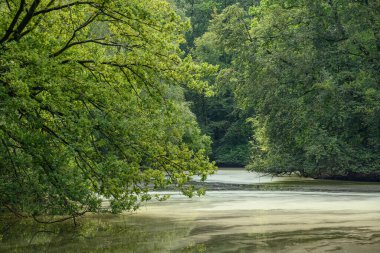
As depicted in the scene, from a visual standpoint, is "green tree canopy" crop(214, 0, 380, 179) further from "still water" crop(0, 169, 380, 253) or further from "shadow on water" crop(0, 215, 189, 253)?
"shadow on water" crop(0, 215, 189, 253)

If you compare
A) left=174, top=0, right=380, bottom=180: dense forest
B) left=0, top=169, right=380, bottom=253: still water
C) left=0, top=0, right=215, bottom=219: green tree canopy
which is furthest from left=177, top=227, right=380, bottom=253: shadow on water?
left=174, top=0, right=380, bottom=180: dense forest

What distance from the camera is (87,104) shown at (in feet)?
49.8

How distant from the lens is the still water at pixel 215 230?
35.8 ft

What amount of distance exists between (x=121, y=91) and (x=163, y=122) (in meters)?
1.29

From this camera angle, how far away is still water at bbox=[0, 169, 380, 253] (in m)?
10.9

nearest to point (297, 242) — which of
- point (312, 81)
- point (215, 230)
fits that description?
point (215, 230)

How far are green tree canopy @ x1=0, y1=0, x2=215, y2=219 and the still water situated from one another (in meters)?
0.81

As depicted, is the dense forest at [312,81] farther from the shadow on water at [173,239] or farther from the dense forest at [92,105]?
the shadow on water at [173,239]

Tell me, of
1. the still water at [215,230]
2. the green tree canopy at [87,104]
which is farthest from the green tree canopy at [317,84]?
the green tree canopy at [87,104]

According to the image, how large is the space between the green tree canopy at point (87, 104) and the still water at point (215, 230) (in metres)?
0.81

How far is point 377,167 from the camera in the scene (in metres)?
34.2

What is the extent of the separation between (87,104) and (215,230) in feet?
14.5

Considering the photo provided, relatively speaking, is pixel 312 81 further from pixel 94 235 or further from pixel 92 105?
pixel 94 235

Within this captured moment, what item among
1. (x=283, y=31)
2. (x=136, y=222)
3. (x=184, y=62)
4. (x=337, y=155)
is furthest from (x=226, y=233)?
(x=283, y=31)
